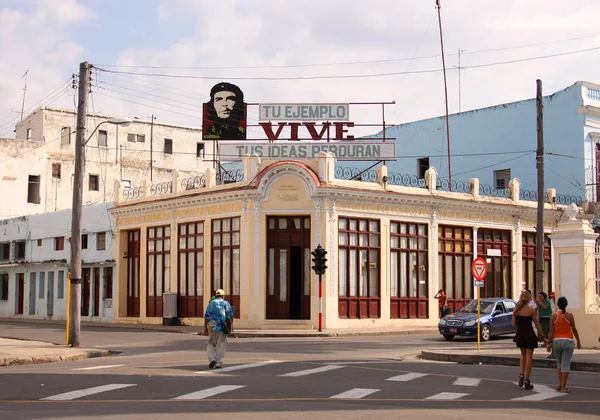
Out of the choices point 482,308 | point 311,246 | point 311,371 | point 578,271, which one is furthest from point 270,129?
point 311,371

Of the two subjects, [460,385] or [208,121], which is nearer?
[460,385]

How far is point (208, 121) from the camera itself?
41688mm

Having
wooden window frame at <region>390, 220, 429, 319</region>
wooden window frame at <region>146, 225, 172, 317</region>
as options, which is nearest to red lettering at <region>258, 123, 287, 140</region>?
wooden window frame at <region>146, 225, 172, 317</region>

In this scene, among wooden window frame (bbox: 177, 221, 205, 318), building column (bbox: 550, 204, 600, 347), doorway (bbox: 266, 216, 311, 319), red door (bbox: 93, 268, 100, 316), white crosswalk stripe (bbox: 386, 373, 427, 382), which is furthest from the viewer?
red door (bbox: 93, 268, 100, 316)

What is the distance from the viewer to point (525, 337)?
1608cm

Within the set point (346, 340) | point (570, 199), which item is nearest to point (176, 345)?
point (346, 340)

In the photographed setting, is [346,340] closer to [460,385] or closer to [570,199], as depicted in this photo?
[460,385]

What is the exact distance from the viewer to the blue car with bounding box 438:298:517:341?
30.3 meters

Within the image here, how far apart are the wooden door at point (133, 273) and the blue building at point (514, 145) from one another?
10.9 m

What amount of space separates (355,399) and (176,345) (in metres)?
14.5

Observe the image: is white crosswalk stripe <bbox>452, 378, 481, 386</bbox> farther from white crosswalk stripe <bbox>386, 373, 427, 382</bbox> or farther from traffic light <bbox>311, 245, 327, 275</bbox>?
traffic light <bbox>311, 245, 327, 275</bbox>

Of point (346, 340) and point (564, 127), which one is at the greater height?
point (564, 127)

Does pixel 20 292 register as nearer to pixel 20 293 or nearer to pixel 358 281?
pixel 20 293

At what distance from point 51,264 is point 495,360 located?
3399 centimetres
